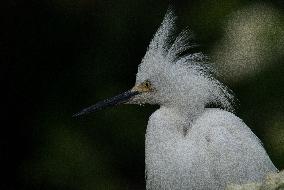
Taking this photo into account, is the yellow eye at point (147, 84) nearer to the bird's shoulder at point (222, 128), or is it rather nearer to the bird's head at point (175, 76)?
the bird's head at point (175, 76)

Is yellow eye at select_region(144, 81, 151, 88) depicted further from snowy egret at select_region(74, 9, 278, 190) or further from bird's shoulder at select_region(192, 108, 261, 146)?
bird's shoulder at select_region(192, 108, 261, 146)

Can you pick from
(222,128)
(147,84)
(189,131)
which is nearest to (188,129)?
(189,131)

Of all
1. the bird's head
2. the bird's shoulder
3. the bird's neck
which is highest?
the bird's head

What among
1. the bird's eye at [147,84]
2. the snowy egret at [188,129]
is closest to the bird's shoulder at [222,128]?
the snowy egret at [188,129]

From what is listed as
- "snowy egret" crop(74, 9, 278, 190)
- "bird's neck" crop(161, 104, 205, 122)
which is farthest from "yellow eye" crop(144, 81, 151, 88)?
"bird's neck" crop(161, 104, 205, 122)

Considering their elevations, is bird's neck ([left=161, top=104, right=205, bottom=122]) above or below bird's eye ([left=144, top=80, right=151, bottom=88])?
below

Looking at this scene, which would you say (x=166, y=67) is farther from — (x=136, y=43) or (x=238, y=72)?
(x=136, y=43)

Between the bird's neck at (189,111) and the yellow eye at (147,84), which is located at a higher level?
the yellow eye at (147,84)
